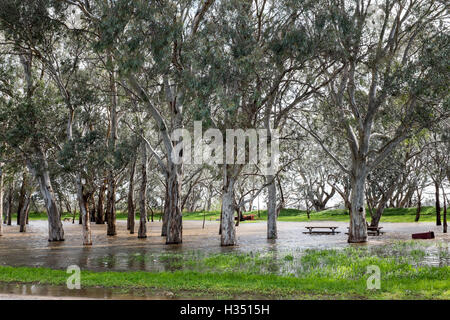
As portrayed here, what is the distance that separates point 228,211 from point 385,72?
31.9 ft

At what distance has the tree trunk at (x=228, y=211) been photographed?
833 inches

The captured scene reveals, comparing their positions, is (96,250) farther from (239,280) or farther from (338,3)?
(338,3)

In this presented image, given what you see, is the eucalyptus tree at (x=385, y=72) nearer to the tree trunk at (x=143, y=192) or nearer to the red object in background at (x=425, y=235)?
the red object in background at (x=425, y=235)

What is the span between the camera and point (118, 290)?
9641 mm

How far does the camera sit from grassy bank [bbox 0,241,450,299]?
9125mm

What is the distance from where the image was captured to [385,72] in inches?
762

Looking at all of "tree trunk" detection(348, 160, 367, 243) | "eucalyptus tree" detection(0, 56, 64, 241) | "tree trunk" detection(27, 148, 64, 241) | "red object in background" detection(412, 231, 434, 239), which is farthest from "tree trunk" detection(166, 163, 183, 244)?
Answer: "red object in background" detection(412, 231, 434, 239)

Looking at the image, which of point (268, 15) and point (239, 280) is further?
point (268, 15)

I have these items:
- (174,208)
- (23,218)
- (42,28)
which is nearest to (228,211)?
(174,208)

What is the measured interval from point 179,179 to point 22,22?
10.3 metres

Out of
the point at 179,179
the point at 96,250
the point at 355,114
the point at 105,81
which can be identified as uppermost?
the point at 105,81

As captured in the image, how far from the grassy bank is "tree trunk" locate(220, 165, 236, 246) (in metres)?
6.34

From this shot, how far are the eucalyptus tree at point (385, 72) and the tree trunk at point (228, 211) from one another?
614 centimetres
